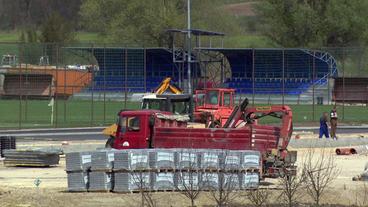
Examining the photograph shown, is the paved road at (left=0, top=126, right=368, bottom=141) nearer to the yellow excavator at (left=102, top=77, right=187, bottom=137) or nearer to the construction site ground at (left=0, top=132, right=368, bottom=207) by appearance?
the yellow excavator at (left=102, top=77, right=187, bottom=137)

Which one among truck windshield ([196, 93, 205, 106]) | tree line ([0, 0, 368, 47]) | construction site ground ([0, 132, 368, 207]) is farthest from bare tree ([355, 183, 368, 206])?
tree line ([0, 0, 368, 47])

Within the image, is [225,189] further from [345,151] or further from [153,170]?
[345,151]

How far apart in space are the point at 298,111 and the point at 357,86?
5.21m

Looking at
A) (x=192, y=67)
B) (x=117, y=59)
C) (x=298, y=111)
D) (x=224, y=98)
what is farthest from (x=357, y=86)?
(x=224, y=98)

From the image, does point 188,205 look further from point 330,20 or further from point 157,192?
point 330,20

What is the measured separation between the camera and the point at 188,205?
2398 cm

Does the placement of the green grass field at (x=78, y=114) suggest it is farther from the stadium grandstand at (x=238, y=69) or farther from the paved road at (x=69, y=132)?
the stadium grandstand at (x=238, y=69)

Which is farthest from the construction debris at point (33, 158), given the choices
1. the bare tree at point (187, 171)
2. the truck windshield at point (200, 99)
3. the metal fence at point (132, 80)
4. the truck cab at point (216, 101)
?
the metal fence at point (132, 80)

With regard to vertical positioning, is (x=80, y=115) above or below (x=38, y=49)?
below

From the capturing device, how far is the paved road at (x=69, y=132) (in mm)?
49906

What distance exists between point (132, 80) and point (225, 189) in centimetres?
5837

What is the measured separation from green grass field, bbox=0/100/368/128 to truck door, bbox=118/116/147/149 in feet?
90.9

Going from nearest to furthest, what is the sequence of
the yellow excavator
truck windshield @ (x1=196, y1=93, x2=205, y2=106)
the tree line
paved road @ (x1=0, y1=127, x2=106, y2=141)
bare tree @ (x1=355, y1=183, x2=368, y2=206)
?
bare tree @ (x1=355, y1=183, x2=368, y2=206) < the yellow excavator < truck windshield @ (x1=196, y1=93, x2=205, y2=106) < paved road @ (x1=0, y1=127, x2=106, y2=141) < the tree line

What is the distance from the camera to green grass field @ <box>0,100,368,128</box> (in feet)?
203
